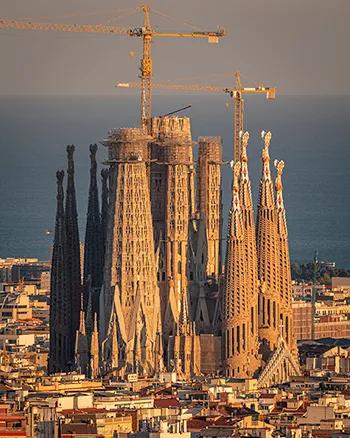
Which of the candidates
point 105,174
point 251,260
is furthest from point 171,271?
point 105,174

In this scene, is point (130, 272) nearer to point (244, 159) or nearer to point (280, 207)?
point (244, 159)

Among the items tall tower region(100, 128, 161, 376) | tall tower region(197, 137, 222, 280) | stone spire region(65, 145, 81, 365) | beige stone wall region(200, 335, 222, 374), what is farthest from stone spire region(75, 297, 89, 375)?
tall tower region(197, 137, 222, 280)

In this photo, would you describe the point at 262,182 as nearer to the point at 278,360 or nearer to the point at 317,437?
the point at 278,360

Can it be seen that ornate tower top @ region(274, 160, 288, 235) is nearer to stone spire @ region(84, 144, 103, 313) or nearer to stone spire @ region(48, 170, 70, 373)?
stone spire @ region(84, 144, 103, 313)

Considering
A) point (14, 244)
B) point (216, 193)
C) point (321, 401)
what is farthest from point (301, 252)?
point (321, 401)

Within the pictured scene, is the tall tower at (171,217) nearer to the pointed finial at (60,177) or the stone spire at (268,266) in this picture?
the stone spire at (268,266)
